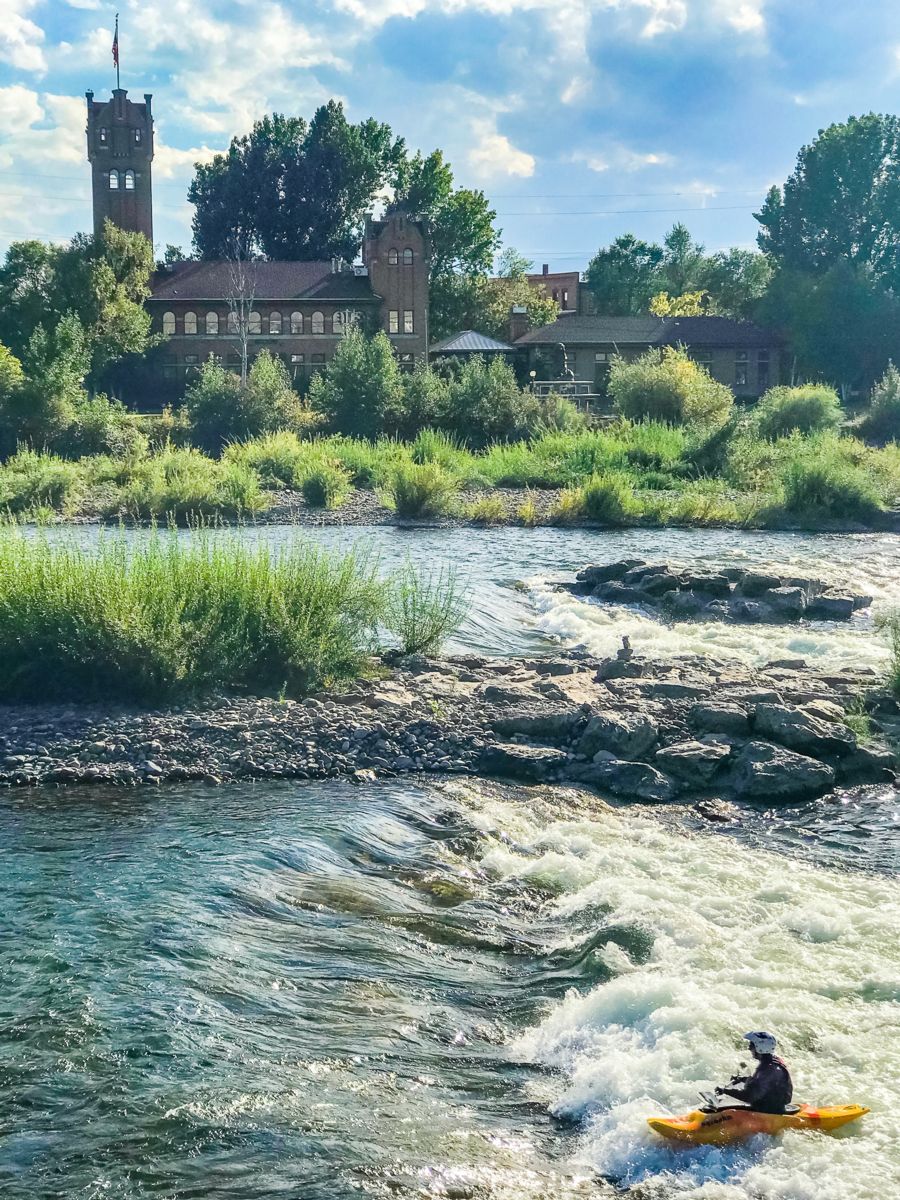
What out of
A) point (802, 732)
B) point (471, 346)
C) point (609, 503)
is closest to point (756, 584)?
point (802, 732)

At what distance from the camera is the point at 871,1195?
5.51 m

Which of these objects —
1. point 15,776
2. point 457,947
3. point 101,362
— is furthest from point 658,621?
point 101,362

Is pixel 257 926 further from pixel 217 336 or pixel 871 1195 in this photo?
pixel 217 336

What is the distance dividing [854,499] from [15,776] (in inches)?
1077

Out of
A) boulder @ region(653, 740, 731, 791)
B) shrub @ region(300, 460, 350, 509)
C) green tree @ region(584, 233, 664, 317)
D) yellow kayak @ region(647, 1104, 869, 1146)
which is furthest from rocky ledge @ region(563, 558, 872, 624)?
green tree @ region(584, 233, 664, 317)

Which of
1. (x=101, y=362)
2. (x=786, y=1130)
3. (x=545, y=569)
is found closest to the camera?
(x=786, y=1130)

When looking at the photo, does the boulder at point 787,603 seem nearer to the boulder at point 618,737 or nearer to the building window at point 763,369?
the boulder at point 618,737

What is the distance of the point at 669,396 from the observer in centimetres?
4953

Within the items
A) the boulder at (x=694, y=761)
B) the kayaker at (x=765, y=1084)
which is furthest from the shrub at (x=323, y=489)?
the kayaker at (x=765, y=1084)

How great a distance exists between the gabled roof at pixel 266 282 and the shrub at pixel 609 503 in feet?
143

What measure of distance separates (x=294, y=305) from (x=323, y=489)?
4121cm

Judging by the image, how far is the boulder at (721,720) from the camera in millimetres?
12555

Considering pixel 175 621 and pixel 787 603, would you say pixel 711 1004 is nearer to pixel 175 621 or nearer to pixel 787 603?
pixel 175 621

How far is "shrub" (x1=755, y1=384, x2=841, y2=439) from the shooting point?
4741 cm
